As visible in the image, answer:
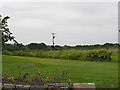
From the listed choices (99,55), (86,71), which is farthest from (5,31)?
(99,55)

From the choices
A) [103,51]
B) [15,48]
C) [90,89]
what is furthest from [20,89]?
[15,48]

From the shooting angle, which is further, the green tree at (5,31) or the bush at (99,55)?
the bush at (99,55)

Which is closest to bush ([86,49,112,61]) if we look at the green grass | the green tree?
the green grass

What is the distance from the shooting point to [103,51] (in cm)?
1844

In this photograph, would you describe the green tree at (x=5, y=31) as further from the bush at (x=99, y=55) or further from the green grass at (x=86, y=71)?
the bush at (x=99, y=55)

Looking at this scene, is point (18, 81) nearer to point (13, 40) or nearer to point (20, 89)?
point (20, 89)

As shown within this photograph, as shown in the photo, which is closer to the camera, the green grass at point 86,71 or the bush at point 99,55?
the green grass at point 86,71

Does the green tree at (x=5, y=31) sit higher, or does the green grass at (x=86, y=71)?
the green tree at (x=5, y=31)

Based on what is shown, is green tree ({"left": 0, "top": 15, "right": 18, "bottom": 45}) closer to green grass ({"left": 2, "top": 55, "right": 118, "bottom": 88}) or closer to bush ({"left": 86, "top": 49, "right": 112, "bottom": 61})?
green grass ({"left": 2, "top": 55, "right": 118, "bottom": 88})

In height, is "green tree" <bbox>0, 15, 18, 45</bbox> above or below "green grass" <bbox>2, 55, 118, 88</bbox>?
above

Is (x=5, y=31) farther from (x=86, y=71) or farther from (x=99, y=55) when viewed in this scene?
(x=99, y=55)

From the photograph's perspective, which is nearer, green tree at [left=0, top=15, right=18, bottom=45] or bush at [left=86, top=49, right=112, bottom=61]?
green tree at [left=0, top=15, right=18, bottom=45]

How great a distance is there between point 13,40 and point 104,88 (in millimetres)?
4639

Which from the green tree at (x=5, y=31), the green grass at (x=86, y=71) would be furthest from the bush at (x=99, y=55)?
the green tree at (x=5, y=31)
